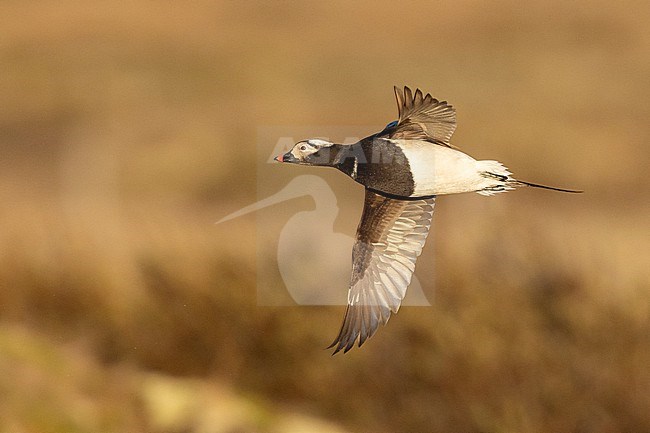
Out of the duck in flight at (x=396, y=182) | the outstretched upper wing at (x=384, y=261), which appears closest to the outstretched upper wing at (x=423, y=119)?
the duck in flight at (x=396, y=182)

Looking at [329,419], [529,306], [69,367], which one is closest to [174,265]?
[69,367]

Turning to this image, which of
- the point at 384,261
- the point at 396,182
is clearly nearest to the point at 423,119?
the point at 396,182

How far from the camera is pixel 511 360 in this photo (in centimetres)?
237

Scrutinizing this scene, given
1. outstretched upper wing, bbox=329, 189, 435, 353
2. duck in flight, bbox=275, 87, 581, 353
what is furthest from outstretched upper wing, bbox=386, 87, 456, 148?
outstretched upper wing, bbox=329, 189, 435, 353

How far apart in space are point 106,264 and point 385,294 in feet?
3.34

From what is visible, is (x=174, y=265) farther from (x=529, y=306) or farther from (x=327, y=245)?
(x=529, y=306)

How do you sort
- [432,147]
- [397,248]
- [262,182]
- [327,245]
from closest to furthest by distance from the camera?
[432,147] < [397,248] < [327,245] < [262,182]

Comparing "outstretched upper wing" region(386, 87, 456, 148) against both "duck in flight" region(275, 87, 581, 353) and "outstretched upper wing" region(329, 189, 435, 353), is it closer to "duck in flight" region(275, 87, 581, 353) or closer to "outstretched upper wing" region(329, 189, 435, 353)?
"duck in flight" region(275, 87, 581, 353)

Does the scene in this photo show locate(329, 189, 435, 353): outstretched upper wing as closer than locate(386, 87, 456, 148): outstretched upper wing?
No

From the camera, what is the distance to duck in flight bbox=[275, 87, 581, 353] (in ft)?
4.12

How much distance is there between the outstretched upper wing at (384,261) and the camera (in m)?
1.44

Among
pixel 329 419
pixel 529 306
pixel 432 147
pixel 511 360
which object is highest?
pixel 432 147

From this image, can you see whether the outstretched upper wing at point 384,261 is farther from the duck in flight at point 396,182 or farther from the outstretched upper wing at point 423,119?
the outstretched upper wing at point 423,119

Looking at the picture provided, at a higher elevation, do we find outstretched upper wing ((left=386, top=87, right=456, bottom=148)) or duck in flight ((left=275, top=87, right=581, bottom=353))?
outstretched upper wing ((left=386, top=87, right=456, bottom=148))
